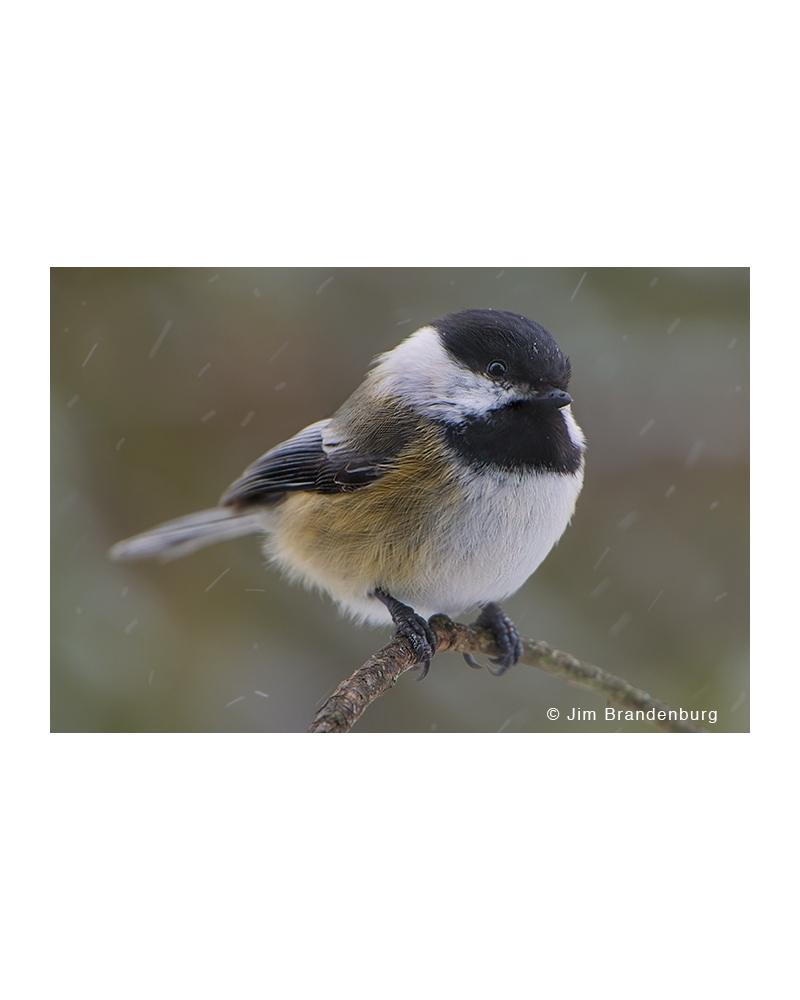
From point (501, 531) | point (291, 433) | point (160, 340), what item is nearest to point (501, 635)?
point (501, 531)

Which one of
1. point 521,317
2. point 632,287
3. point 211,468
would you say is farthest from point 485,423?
point 211,468

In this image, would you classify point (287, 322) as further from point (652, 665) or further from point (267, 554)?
point (652, 665)

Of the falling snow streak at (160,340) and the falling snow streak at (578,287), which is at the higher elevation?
the falling snow streak at (578,287)

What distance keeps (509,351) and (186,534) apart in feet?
3.63

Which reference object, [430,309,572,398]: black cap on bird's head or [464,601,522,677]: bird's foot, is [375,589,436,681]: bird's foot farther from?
[430,309,572,398]: black cap on bird's head

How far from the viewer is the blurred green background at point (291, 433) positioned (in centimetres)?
224

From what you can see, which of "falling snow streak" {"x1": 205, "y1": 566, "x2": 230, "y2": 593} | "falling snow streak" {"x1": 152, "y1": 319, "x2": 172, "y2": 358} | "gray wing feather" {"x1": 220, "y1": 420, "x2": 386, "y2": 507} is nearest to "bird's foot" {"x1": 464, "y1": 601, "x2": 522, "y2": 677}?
"gray wing feather" {"x1": 220, "y1": 420, "x2": 386, "y2": 507}

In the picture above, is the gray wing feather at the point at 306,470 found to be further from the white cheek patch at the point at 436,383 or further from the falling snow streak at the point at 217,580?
the falling snow streak at the point at 217,580

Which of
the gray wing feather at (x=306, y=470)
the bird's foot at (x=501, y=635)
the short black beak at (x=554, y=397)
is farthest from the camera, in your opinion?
the bird's foot at (x=501, y=635)

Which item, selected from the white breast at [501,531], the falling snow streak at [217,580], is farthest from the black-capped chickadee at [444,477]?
the falling snow streak at [217,580]

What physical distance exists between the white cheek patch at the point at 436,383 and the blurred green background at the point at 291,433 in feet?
1.03

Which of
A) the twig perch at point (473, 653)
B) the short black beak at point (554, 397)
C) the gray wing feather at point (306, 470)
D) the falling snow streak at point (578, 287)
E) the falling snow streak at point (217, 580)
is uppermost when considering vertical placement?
the falling snow streak at point (578, 287)

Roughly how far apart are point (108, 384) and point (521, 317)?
49.4 inches
